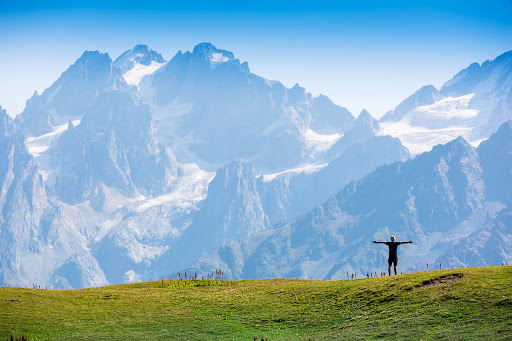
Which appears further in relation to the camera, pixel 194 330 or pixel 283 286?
pixel 283 286

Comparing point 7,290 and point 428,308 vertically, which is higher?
point 7,290

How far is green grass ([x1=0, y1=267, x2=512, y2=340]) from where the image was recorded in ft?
157

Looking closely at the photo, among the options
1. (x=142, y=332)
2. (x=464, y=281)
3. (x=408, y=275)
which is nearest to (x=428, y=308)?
(x=464, y=281)

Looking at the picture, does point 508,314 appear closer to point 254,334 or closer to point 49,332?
point 254,334

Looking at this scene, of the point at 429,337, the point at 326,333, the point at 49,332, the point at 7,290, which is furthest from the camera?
the point at 7,290

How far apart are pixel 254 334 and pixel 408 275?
64.4 ft

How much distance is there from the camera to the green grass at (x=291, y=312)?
47.8 metres

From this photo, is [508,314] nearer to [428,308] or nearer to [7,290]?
[428,308]

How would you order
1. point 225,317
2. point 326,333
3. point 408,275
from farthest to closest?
1. point 408,275
2. point 225,317
3. point 326,333

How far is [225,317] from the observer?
194 ft

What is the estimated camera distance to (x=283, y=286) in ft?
232

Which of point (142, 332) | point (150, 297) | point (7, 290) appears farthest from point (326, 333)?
point (7, 290)

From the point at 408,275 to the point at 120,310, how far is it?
1183 inches

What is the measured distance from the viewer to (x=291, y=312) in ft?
192
